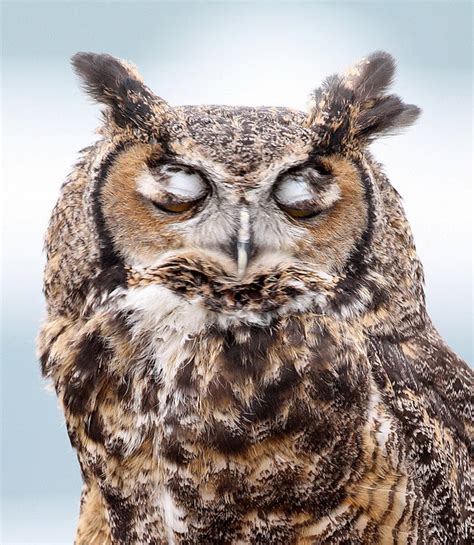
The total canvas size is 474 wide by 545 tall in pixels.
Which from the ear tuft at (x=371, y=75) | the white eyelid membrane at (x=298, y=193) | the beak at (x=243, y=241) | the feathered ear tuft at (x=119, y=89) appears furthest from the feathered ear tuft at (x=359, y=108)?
the feathered ear tuft at (x=119, y=89)

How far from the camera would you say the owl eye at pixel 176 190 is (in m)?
2.74

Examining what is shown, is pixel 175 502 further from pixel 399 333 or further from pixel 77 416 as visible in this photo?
pixel 399 333

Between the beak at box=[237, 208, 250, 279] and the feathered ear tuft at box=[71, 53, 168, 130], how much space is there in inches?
12.7

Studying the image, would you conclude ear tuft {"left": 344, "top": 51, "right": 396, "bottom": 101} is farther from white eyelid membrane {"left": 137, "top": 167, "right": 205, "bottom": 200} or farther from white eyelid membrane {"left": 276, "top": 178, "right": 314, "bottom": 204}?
white eyelid membrane {"left": 137, "top": 167, "right": 205, "bottom": 200}

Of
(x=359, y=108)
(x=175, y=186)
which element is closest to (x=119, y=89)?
(x=175, y=186)

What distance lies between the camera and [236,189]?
8.88 feet

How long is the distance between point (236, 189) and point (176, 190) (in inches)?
5.5

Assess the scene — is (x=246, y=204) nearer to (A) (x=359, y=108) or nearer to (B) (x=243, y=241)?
(B) (x=243, y=241)

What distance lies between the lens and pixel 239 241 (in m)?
2.70

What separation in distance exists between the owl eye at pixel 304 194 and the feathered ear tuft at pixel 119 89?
1.13ft

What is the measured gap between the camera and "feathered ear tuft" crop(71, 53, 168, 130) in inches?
113

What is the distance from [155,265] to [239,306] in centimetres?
22

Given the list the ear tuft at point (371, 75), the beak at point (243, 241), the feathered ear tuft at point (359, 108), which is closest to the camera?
the beak at point (243, 241)

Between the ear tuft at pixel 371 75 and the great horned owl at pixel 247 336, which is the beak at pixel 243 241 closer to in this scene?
the great horned owl at pixel 247 336
